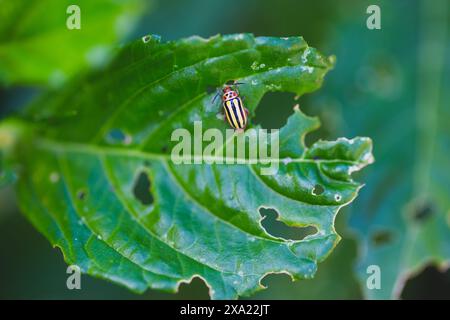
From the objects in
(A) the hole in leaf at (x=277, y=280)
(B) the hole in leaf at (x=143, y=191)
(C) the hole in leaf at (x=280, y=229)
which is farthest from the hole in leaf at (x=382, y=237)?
(B) the hole in leaf at (x=143, y=191)

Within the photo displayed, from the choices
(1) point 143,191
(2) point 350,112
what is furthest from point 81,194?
(2) point 350,112

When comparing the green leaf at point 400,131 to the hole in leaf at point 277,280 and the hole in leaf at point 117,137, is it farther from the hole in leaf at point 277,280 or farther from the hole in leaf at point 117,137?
the hole in leaf at point 117,137

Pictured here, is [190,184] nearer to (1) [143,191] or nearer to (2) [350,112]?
(1) [143,191]

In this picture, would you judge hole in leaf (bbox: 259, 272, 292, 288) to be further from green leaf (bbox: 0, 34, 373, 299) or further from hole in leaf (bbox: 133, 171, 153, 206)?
green leaf (bbox: 0, 34, 373, 299)

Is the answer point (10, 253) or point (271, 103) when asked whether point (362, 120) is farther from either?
point (10, 253)

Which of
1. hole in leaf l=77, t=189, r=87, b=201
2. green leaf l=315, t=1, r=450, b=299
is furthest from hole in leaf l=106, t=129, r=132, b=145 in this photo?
green leaf l=315, t=1, r=450, b=299

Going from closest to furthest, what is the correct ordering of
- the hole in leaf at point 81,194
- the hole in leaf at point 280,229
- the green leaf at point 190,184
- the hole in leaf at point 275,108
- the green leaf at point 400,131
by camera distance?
the green leaf at point 190,184 < the hole in leaf at point 81,194 < the green leaf at point 400,131 < the hole in leaf at point 280,229 < the hole in leaf at point 275,108
